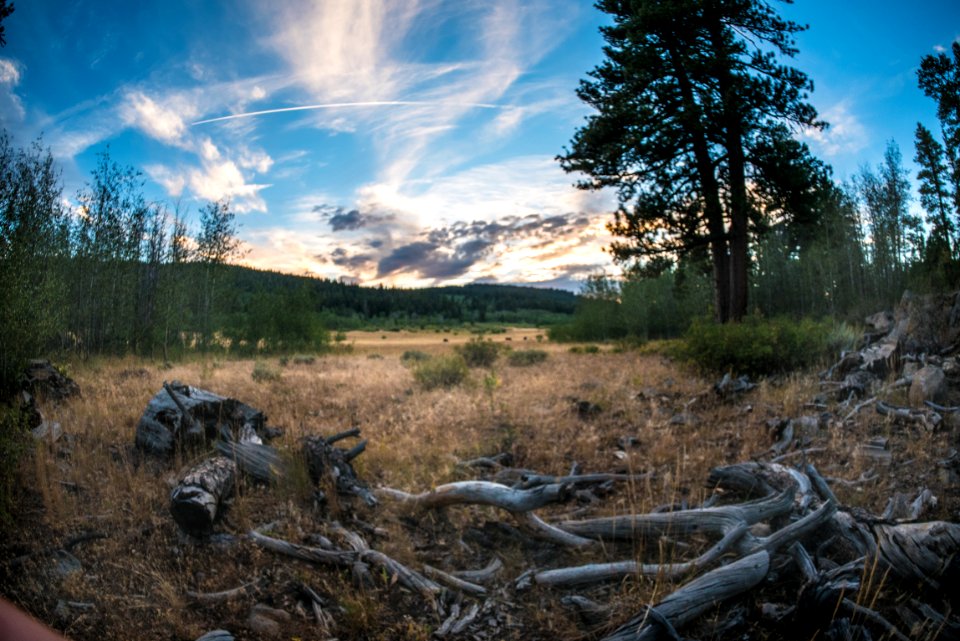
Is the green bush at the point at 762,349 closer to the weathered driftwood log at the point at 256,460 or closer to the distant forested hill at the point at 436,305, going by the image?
the weathered driftwood log at the point at 256,460

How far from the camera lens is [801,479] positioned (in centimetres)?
516

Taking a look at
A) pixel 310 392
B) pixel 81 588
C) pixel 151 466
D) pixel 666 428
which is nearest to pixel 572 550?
pixel 81 588

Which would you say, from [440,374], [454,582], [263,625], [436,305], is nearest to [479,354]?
[440,374]

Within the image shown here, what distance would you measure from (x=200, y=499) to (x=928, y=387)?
407 inches

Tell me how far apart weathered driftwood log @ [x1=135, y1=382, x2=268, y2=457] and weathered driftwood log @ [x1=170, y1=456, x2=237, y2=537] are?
1289mm

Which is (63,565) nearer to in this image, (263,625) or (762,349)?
(263,625)

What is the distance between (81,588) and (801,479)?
641cm

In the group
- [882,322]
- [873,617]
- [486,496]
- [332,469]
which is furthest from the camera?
[882,322]

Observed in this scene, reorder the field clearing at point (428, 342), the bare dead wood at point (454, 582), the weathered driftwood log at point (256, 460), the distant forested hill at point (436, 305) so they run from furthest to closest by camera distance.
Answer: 1. the distant forested hill at point (436, 305)
2. the field clearing at point (428, 342)
3. the weathered driftwood log at point (256, 460)
4. the bare dead wood at point (454, 582)

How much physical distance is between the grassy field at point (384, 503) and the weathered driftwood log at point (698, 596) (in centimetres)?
31

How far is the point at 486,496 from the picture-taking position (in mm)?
5203

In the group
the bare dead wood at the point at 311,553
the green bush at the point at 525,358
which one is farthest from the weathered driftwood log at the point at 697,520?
the green bush at the point at 525,358

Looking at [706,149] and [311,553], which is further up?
[706,149]

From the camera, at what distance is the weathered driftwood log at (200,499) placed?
466cm
